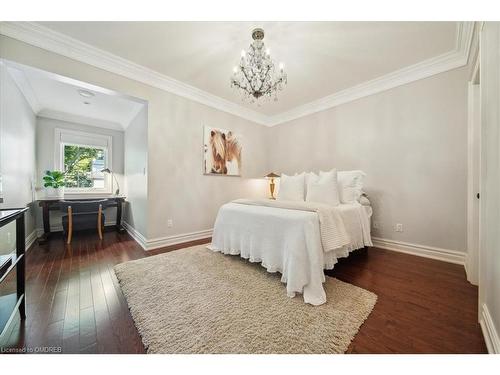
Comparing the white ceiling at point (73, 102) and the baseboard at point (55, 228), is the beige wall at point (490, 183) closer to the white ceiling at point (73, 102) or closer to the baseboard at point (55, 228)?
the white ceiling at point (73, 102)

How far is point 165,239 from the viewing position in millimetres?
2830

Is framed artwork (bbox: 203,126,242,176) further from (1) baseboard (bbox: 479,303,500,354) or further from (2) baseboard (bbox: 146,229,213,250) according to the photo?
(1) baseboard (bbox: 479,303,500,354)

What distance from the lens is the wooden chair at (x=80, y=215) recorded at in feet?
9.89

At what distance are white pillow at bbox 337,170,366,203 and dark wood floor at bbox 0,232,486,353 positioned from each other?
76cm

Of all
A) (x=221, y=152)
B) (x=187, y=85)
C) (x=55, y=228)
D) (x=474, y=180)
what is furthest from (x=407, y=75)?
(x=55, y=228)

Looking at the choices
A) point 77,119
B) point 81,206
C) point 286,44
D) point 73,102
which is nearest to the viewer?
point 286,44

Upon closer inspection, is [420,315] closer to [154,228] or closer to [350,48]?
[350,48]

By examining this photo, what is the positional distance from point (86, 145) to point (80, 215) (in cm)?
177

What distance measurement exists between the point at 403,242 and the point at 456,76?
2110mm

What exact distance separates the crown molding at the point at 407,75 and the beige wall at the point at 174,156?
173cm

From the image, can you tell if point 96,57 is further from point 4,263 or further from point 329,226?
point 329,226

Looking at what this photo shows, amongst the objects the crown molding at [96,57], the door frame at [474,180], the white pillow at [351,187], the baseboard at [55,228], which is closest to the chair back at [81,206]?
the baseboard at [55,228]
